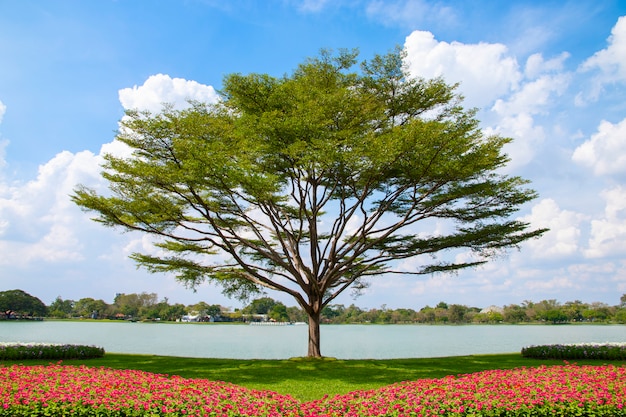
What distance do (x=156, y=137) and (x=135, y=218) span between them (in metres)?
3.40

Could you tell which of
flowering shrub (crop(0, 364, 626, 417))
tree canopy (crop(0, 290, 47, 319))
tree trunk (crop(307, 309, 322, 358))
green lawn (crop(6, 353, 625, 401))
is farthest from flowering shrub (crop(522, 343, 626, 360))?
tree canopy (crop(0, 290, 47, 319))

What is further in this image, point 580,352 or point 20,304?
point 20,304

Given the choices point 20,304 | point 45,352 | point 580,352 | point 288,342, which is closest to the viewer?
point 45,352

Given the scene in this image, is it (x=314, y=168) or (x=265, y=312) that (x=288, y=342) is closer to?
(x=314, y=168)

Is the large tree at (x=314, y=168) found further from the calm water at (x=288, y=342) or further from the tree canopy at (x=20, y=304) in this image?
the tree canopy at (x=20, y=304)

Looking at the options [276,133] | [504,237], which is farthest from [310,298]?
[504,237]

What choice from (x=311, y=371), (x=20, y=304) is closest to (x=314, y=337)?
(x=311, y=371)

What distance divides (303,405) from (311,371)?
19.6 ft

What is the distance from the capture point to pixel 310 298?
58.4 feet

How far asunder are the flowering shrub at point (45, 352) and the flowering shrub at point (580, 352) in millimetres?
16951

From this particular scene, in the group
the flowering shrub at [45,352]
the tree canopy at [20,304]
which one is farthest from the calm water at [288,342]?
the tree canopy at [20,304]

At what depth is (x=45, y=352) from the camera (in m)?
15.6

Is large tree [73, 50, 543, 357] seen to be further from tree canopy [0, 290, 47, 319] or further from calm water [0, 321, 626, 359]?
Result: tree canopy [0, 290, 47, 319]

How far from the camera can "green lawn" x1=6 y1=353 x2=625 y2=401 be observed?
34.6ft
